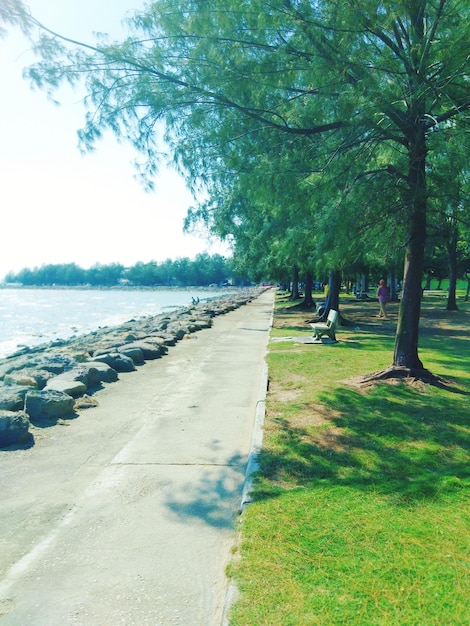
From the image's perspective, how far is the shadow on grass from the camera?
447cm

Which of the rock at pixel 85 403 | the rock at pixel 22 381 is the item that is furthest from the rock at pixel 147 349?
the rock at pixel 85 403

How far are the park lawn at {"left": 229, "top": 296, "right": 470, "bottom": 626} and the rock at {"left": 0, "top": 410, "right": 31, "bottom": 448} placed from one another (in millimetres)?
2890

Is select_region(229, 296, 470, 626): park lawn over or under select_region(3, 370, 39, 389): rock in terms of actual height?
over

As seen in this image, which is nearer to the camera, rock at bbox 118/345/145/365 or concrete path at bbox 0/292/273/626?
concrete path at bbox 0/292/273/626

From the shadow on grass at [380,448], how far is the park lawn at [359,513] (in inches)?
0.6

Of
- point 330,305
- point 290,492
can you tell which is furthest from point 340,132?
point 330,305

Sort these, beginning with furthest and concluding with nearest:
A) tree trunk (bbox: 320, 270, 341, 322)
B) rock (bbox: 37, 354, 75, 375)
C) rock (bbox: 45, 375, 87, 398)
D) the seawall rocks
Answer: tree trunk (bbox: 320, 270, 341, 322) < rock (bbox: 37, 354, 75, 375) < rock (bbox: 45, 375, 87, 398) < the seawall rocks

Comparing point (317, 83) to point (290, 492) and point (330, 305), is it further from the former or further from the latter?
point (330, 305)

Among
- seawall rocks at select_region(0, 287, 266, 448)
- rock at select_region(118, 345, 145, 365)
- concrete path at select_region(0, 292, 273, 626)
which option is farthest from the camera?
rock at select_region(118, 345, 145, 365)

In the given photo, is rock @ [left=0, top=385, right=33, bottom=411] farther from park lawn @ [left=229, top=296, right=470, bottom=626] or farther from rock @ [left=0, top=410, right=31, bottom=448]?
park lawn @ [left=229, top=296, right=470, bottom=626]

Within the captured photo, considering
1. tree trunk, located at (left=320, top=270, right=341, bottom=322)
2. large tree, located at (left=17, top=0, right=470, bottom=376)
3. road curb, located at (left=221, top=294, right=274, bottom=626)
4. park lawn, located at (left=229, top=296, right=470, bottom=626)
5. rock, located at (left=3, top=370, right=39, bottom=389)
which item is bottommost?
rock, located at (left=3, top=370, right=39, bottom=389)

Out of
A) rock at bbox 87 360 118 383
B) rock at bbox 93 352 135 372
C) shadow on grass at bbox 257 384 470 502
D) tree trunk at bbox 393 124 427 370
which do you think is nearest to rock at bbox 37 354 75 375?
rock at bbox 93 352 135 372

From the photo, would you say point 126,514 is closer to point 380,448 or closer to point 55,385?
point 380,448

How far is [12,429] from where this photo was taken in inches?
228
